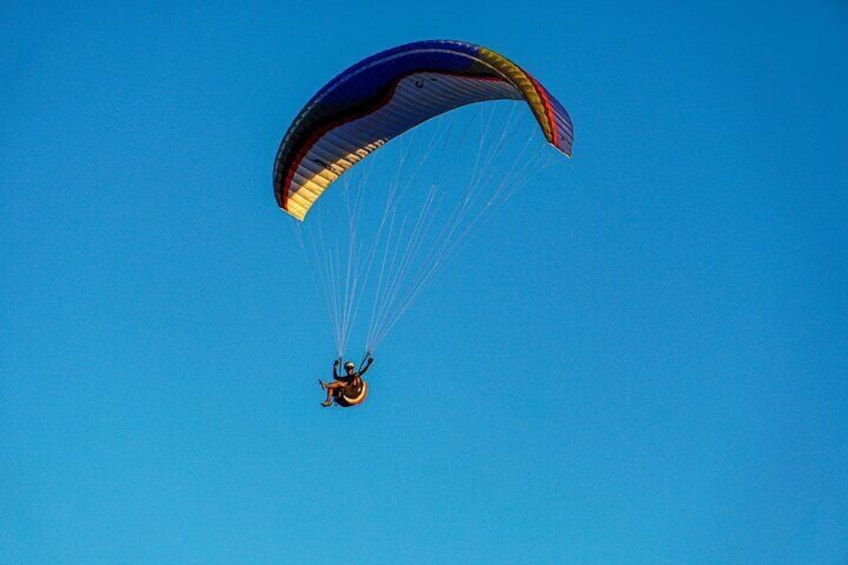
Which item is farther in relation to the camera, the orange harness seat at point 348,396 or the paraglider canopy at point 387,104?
the orange harness seat at point 348,396

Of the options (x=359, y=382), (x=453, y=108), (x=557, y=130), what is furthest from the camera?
(x=453, y=108)

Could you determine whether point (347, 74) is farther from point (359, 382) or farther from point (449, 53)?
point (359, 382)

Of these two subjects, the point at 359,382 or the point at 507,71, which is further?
the point at 359,382

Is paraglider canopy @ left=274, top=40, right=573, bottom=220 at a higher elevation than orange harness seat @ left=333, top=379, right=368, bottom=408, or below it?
higher

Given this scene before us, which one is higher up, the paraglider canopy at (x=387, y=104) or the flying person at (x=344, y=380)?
the paraglider canopy at (x=387, y=104)

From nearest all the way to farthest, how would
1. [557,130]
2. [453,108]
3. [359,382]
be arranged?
[557,130], [359,382], [453,108]

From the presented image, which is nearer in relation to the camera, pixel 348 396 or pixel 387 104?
pixel 348 396

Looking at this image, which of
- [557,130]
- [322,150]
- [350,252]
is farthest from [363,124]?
[557,130]

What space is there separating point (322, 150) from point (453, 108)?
232 centimetres

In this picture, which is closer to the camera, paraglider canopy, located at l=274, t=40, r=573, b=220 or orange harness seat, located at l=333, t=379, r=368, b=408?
paraglider canopy, located at l=274, t=40, r=573, b=220

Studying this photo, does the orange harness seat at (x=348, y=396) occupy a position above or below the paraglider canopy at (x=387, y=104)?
below

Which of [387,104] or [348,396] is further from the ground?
[387,104]

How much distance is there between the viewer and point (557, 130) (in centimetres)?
1914

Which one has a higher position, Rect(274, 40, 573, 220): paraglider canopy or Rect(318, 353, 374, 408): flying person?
Rect(274, 40, 573, 220): paraglider canopy
